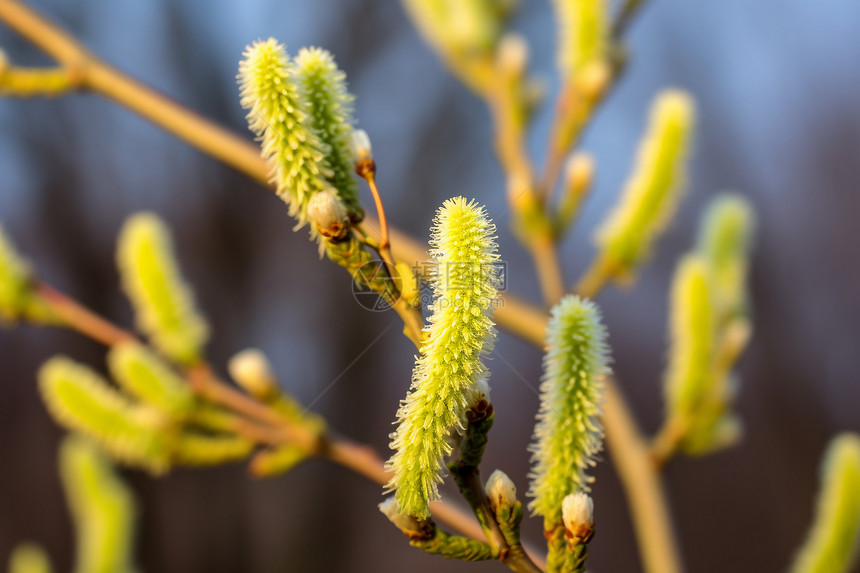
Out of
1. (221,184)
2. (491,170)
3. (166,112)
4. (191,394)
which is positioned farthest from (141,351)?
(221,184)

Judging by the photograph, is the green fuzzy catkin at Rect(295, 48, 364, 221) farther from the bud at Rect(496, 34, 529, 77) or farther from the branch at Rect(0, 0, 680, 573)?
the bud at Rect(496, 34, 529, 77)

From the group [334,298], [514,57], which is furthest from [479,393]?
[334,298]

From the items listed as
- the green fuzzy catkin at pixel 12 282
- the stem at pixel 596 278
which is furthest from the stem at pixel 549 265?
the green fuzzy catkin at pixel 12 282

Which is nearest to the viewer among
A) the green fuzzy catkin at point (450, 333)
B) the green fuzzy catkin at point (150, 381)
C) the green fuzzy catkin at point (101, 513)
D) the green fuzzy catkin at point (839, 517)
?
the green fuzzy catkin at point (450, 333)

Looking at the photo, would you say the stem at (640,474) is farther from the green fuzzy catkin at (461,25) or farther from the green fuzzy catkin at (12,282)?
the green fuzzy catkin at (12,282)

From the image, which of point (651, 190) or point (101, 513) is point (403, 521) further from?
point (101, 513)

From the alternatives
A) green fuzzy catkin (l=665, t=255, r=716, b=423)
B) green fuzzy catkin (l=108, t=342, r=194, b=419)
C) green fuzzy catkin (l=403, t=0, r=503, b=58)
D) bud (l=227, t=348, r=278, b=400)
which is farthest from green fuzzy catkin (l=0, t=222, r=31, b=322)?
green fuzzy catkin (l=665, t=255, r=716, b=423)

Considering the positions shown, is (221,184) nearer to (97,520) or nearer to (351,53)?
(351,53)
